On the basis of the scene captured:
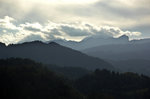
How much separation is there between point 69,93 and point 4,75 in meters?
53.8

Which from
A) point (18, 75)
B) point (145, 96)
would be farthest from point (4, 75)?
point (145, 96)

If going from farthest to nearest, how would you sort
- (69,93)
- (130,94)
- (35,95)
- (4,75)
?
(130,94) < (4,75) < (69,93) < (35,95)

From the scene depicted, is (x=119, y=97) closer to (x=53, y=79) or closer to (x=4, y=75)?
(x=53, y=79)

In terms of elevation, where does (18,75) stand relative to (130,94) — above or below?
above

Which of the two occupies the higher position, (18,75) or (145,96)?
(18,75)

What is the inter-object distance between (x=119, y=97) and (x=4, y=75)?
314 ft

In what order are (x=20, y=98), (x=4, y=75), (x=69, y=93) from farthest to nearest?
(x=4, y=75) < (x=69, y=93) < (x=20, y=98)

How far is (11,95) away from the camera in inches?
5846

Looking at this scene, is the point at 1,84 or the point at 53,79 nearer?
the point at 1,84

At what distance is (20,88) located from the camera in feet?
525

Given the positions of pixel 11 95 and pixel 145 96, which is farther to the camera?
pixel 145 96

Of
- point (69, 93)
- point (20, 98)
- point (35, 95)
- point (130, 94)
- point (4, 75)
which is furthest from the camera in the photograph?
point (130, 94)

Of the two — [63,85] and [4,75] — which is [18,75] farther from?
[63,85]

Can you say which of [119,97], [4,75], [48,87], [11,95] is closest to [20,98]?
[11,95]
